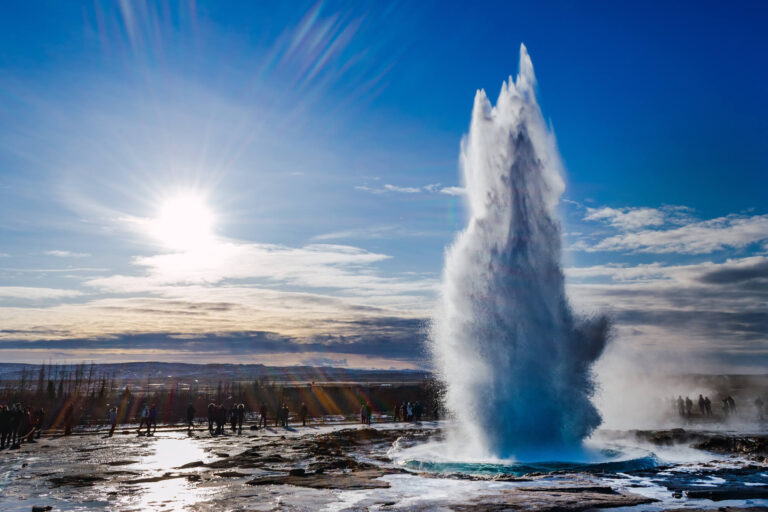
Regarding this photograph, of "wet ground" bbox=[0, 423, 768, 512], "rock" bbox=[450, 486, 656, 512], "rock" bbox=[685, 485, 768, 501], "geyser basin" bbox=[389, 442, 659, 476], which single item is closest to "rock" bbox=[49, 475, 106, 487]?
"wet ground" bbox=[0, 423, 768, 512]

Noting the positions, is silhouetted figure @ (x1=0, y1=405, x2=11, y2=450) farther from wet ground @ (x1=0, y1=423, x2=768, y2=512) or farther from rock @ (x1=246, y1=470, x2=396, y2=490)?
rock @ (x1=246, y1=470, x2=396, y2=490)

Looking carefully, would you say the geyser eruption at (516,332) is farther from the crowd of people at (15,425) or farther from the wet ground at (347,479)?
the crowd of people at (15,425)

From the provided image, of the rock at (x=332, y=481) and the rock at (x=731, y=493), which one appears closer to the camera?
the rock at (x=731, y=493)

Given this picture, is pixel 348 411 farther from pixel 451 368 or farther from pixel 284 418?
pixel 451 368

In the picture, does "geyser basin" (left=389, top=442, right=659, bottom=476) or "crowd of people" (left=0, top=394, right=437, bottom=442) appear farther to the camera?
"crowd of people" (left=0, top=394, right=437, bottom=442)

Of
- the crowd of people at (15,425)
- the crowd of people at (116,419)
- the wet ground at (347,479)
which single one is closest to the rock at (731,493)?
the wet ground at (347,479)

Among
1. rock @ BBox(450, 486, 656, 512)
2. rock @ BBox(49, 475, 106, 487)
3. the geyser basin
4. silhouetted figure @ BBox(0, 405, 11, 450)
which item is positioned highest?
silhouetted figure @ BBox(0, 405, 11, 450)

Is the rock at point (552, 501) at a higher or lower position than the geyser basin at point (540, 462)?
higher

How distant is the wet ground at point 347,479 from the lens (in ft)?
41.1

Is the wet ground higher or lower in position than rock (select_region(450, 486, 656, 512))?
lower

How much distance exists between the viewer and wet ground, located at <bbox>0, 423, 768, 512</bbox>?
12531 millimetres

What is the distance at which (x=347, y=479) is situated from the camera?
16.2 meters

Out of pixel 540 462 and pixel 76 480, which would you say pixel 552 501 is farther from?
pixel 76 480

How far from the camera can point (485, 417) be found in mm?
21859
